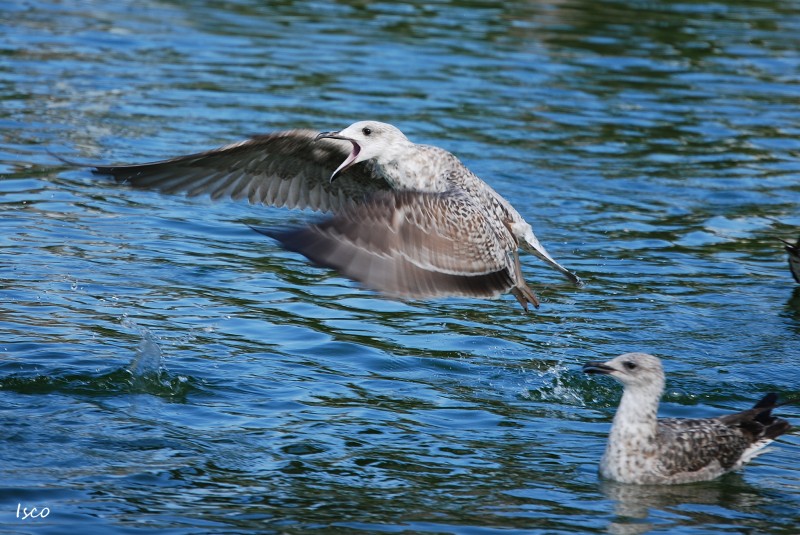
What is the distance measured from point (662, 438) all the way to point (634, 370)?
1.26ft

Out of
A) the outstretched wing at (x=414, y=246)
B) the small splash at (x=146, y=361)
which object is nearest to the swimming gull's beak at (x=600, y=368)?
the outstretched wing at (x=414, y=246)

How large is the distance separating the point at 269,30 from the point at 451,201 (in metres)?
12.3

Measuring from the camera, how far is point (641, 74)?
1830 centimetres

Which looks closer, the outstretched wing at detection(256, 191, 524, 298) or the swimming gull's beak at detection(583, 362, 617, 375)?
the outstretched wing at detection(256, 191, 524, 298)

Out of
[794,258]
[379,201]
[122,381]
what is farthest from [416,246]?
[794,258]

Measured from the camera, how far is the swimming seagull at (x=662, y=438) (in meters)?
6.93

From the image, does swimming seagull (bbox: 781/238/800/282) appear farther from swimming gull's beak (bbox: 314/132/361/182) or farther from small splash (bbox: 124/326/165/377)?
small splash (bbox: 124/326/165/377)

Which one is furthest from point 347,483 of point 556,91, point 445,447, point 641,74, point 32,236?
point 641,74

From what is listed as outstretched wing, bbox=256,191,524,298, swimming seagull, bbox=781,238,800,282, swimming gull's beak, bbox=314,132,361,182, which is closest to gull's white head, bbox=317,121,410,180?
swimming gull's beak, bbox=314,132,361,182

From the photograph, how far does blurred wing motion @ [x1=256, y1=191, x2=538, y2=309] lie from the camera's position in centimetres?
694

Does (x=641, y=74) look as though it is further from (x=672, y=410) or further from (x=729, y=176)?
(x=672, y=410)

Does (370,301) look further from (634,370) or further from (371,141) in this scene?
(634,370)

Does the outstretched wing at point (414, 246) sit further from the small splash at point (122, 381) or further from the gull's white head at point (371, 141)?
the small splash at point (122, 381)

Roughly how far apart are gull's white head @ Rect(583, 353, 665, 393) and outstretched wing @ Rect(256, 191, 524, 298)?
0.85m
